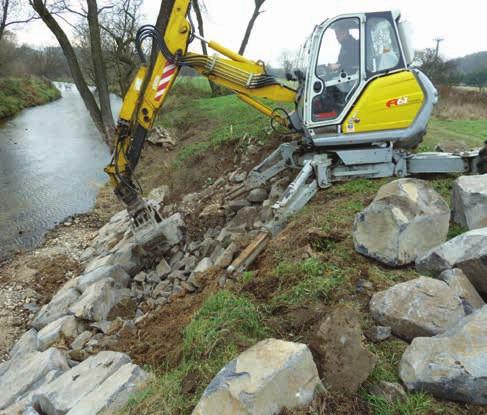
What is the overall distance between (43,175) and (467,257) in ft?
41.6

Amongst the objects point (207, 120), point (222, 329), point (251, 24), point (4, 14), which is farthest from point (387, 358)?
point (251, 24)

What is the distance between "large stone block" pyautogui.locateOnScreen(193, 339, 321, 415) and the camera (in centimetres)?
213

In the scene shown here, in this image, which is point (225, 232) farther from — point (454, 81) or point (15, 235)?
point (454, 81)

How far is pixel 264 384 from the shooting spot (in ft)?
7.07

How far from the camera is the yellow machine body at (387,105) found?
500 cm

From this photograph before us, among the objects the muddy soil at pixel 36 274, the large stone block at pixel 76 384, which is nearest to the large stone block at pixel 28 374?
the large stone block at pixel 76 384

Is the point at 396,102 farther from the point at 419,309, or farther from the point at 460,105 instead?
the point at 460,105

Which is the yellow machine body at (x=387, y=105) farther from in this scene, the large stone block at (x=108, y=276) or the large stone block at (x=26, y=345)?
the large stone block at (x=26, y=345)

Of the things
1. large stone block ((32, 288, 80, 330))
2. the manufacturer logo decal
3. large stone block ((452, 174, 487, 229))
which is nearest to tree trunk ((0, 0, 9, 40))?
large stone block ((32, 288, 80, 330))

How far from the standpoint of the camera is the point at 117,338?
164 inches

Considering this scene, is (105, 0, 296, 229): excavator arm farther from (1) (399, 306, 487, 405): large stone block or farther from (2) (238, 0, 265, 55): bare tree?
(2) (238, 0, 265, 55): bare tree

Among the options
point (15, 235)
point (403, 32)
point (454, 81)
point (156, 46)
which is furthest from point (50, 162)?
point (454, 81)

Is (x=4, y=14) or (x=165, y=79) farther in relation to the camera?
(x=4, y=14)

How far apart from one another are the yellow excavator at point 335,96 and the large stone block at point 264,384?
2511mm
